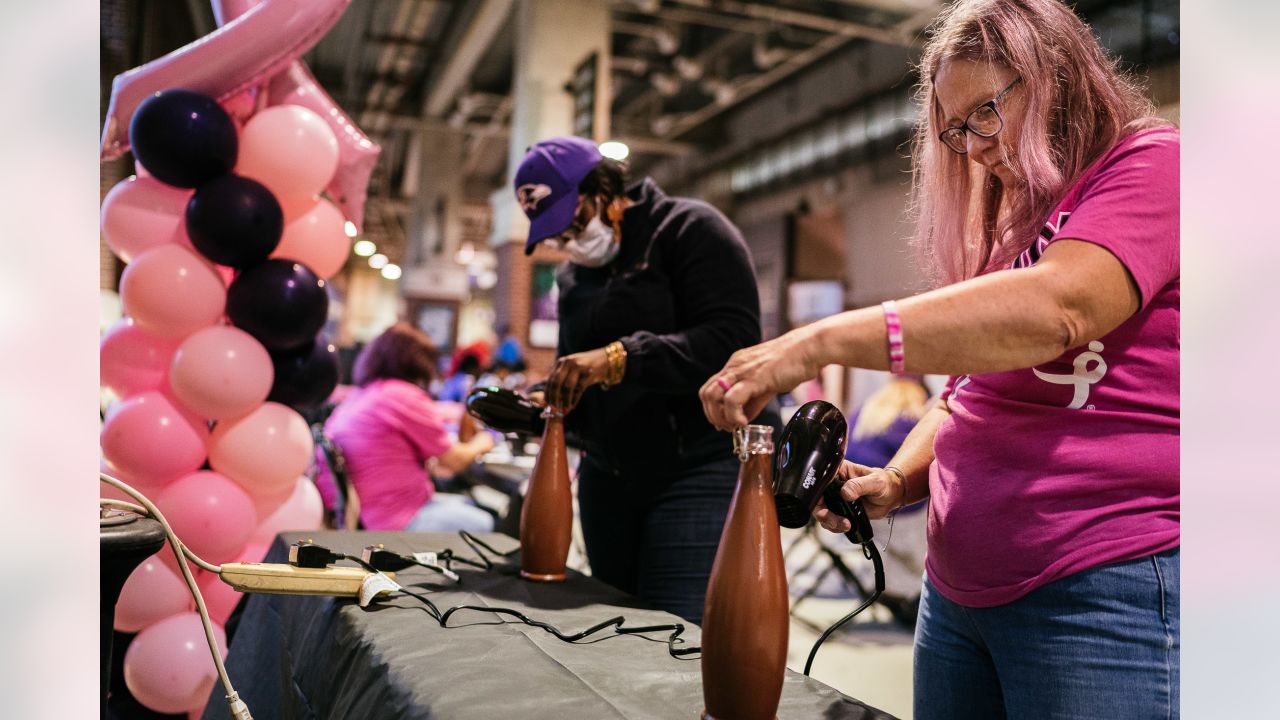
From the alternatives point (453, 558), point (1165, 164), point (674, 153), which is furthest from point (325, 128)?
point (674, 153)

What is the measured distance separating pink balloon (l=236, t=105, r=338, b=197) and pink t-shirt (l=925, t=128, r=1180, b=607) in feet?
6.24

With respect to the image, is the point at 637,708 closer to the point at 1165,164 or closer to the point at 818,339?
the point at 818,339

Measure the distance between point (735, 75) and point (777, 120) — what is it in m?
0.93

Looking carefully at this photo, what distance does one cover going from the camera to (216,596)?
230cm

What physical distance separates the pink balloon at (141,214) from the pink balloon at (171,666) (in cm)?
90

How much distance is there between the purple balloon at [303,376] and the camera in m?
2.44

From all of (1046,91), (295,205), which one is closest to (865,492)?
(1046,91)

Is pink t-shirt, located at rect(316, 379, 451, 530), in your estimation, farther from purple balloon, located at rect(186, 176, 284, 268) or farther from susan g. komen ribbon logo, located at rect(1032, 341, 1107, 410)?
susan g. komen ribbon logo, located at rect(1032, 341, 1107, 410)

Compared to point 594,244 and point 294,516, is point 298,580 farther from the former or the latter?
point 294,516

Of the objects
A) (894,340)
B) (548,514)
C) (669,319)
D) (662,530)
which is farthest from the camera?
(669,319)

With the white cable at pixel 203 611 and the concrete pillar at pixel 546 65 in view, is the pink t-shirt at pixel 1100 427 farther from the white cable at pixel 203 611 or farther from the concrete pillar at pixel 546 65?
the concrete pillar at pixel 546 65

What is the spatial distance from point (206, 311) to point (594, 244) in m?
1.09

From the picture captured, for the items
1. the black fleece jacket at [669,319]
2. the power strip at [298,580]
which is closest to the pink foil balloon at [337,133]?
the black fleece jacket at [669,319]

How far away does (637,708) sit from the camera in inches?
34.6
